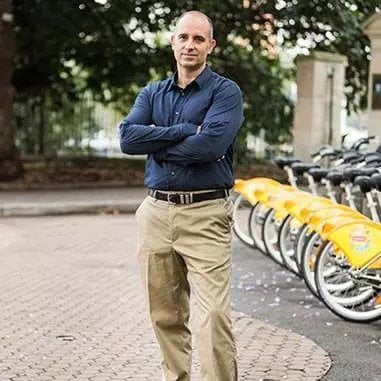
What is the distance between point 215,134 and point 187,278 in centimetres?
74

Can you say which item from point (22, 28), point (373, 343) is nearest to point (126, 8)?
point (22, 28)

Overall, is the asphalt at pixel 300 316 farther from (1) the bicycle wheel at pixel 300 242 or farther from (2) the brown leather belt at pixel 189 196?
(2) the brown leather belt at pixel 189 196

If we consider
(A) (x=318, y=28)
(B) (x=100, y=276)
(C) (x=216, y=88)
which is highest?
(A) (x=318, y=28)

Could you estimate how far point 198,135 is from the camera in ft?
14.8

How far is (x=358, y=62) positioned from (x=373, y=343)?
12747mm

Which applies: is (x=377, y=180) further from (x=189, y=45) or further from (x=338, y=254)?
(x=189, y=45)

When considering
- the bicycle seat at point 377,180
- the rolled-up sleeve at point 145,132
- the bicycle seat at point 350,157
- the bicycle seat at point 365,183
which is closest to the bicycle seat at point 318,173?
the bicycle seat at point 350,157

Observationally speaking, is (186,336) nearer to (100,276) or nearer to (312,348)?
(312,348)

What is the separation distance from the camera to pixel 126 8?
1831 cm

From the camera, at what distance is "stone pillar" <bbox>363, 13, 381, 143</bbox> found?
13531 millimetres

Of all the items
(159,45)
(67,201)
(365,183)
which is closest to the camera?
(365,183)

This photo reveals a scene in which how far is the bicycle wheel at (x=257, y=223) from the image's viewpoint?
991cm

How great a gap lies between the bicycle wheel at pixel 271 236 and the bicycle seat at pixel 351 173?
162 centimetres

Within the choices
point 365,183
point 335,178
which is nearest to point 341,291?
point 365,183
